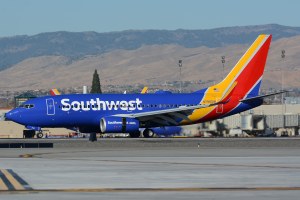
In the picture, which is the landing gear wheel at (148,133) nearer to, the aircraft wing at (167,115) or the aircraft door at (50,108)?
the aircraft wing at (167,115)

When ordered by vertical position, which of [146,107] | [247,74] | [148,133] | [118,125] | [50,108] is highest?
[247,74]

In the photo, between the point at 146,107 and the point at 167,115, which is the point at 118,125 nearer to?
the point at 146,107

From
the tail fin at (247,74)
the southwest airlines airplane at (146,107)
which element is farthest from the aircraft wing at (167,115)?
the tail fin at (247,74)

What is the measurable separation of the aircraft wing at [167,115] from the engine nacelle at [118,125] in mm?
1588

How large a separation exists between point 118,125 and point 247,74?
14.3 meters

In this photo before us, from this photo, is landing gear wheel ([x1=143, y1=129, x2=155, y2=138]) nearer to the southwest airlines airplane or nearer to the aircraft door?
the southwest airlines airplane

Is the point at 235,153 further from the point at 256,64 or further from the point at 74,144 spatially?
the point at 256,64

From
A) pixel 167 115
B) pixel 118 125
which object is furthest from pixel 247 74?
pixel 118 125

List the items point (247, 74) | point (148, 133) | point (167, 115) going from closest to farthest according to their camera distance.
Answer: point (167, 115) < point (148, 133) < point (247, 74)

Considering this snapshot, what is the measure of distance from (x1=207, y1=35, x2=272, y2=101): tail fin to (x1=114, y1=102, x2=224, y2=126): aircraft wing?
4.08 meters

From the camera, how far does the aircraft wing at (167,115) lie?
80.2 metres

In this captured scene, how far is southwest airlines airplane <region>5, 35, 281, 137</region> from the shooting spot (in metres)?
80.2

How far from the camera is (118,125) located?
255ft

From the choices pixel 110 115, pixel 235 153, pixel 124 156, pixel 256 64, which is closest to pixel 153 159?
pixel 124 156
